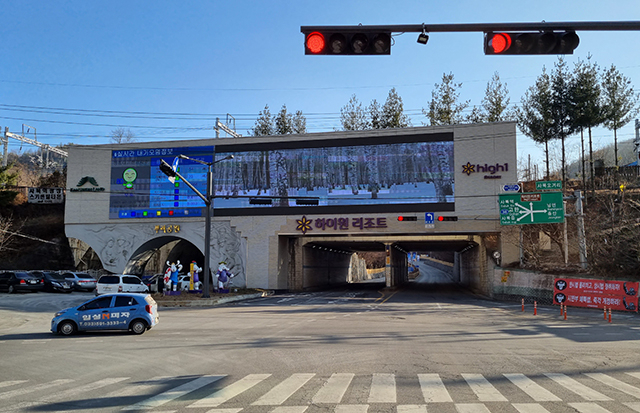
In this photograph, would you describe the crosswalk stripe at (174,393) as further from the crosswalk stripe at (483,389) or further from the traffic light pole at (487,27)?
the traffic light pole at (487,27)

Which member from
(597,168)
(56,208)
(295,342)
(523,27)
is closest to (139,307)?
(295,342)

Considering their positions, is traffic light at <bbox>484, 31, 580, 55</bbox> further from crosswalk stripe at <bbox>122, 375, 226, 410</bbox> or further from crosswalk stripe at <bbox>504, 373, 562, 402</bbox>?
crosswalk stripe at <bbox>122, 375, 226, 410</bbox>

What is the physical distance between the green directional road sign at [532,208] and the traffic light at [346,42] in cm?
2994

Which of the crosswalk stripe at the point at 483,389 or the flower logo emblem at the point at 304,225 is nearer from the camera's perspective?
the crosswalk stripe at the point at 483,389

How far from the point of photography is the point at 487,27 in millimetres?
8477

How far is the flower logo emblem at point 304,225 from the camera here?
4609 centimetres

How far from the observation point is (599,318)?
23.5 meters

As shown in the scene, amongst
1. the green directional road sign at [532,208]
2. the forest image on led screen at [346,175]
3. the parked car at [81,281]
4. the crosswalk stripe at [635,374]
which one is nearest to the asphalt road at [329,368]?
the crosswalk stripe at [635,374]

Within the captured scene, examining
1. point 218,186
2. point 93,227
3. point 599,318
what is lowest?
point 599,318

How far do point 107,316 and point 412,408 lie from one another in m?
13.5

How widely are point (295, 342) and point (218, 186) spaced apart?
34.6 meters

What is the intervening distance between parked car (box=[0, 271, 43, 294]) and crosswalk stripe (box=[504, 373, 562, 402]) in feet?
129

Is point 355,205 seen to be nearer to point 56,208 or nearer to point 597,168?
point 597,168

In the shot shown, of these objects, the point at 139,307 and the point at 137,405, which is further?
the point at 139,307
